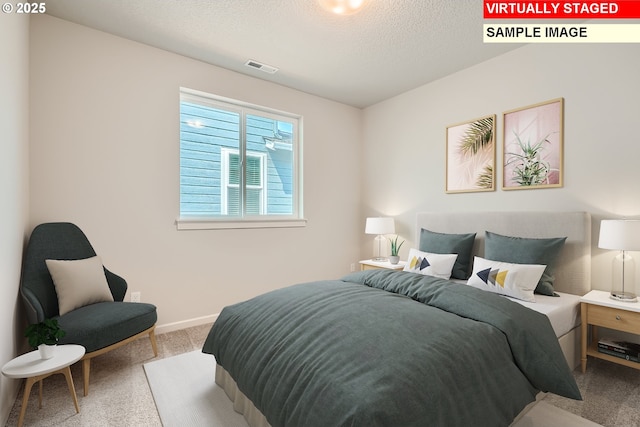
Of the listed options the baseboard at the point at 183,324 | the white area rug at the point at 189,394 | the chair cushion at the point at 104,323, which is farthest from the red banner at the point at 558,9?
the baseboard at the point at 183,324

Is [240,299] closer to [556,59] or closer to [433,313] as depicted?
[433,313]

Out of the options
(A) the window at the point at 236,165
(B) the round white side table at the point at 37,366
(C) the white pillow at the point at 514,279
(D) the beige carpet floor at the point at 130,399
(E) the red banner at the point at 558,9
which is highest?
(E) the red banner at the point at 558,9

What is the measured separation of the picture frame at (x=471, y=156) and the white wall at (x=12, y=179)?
3.67 m

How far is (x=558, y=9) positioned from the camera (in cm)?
245

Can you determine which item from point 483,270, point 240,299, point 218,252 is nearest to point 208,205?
point 218,252

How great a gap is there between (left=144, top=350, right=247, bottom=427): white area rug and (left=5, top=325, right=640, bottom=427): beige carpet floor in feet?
0.19

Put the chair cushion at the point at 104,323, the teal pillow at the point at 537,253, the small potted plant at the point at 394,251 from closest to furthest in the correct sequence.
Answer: the chair cushion at the point at 104,323 < the teal pillow at the point at 537,253 < the small potted plant at the point at 394,251

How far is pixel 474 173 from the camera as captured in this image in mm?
3312

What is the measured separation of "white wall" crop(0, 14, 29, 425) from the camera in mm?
1679

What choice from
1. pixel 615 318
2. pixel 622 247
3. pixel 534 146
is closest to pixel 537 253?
pixel 622 247

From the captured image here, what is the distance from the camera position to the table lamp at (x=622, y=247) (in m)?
2.07

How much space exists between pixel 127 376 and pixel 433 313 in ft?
6.90

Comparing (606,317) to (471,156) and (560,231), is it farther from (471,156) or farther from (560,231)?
(471,156)

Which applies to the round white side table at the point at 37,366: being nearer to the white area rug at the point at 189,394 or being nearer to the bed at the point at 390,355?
the white area rug at the point at 189,394
